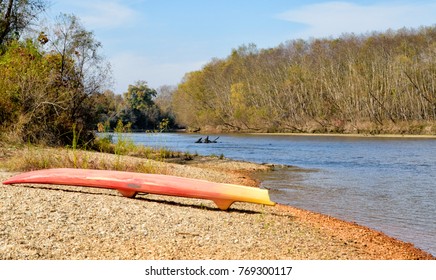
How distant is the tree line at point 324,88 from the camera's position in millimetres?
66312

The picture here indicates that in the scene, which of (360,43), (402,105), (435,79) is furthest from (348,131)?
(360,43)

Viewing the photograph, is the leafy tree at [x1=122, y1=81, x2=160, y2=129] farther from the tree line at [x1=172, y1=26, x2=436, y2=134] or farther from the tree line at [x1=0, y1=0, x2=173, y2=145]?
the tree line at [x1=0, y1=0, x2=173, y2=145]

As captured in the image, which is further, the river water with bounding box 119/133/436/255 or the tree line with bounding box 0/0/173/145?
the tree line with bounding box 0/0/173/145

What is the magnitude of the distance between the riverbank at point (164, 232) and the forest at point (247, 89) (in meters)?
10.6

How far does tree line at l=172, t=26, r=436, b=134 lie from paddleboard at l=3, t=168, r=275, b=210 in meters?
54.1

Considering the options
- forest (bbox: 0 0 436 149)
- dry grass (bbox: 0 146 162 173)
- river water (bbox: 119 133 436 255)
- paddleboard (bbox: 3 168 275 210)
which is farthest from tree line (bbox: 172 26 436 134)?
paddleboard (bbox: 3 168 275 210)

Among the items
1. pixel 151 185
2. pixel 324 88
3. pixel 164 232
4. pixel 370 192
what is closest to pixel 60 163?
pixel 151 185

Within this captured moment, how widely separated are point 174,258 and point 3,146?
499 inches

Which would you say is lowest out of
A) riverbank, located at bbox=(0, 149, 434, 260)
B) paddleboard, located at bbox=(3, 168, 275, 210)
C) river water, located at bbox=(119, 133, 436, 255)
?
river water, located at bbox=(119, 133, 436, 255)

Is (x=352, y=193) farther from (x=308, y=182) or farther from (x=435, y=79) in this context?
(x=435, y=79)

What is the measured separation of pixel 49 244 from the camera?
671cm

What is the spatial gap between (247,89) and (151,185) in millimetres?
75023

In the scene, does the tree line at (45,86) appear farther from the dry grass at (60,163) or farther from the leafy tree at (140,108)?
the leafy tree at (140,108)

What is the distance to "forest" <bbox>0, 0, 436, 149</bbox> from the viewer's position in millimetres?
21109
